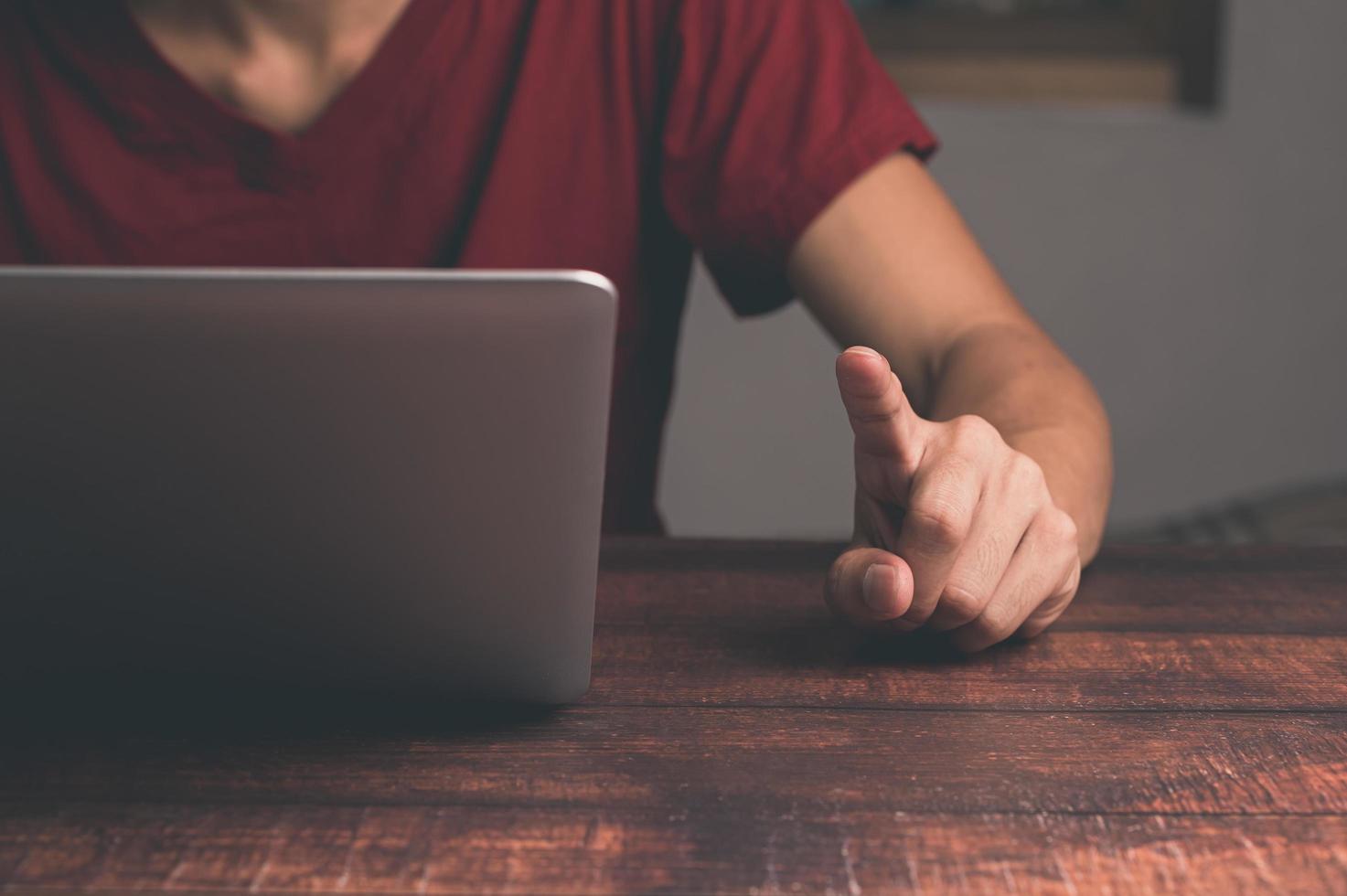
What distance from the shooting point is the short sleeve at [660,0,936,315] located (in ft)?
3.08

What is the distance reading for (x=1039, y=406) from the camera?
72cm

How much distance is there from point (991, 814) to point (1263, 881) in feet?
0.26

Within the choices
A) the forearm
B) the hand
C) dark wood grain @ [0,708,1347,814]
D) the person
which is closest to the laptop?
dark wood grain @ [0,708,1347,814]

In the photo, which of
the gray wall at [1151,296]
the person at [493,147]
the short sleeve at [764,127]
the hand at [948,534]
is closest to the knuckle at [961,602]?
the hand at [948,534]

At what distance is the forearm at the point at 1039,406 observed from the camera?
68 centimetres

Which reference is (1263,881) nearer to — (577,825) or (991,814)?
(991,814)

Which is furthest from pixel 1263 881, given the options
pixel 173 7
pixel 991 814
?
pixel 173 7

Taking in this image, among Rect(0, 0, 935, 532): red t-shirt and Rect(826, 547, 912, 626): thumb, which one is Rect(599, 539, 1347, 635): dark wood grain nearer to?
Rect(826, 547, 912, 626): thumb

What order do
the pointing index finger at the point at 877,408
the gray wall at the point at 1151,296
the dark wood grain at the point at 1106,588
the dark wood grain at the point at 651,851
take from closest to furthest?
the dark wood grain at the point at 651,851
the pointing index finger at the point at 877,408
the dark wood grain at the point at 1106,588
the gray wall at the point at 1151,296

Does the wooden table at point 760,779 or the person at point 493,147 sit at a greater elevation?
the person at point 493,147

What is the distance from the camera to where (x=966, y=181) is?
219 cm

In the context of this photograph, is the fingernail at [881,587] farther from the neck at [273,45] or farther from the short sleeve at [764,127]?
the neck at [273,45]

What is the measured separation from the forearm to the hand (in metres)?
0.12

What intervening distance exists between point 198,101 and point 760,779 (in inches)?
29.6
